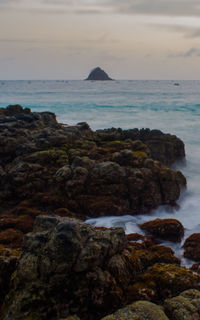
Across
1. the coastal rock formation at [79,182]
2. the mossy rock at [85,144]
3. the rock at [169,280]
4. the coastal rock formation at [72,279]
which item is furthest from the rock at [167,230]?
the mossy rock at [85,144]

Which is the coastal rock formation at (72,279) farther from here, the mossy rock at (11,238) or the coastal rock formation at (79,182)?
the coastal rock formation at (79,182)

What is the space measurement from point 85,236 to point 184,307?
5.87ft

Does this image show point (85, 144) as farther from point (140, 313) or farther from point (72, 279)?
point (140, 313)

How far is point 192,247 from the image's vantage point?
23.7 feet

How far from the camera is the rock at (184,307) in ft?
13.1

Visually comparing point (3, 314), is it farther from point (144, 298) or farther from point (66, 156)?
point (66, 156)

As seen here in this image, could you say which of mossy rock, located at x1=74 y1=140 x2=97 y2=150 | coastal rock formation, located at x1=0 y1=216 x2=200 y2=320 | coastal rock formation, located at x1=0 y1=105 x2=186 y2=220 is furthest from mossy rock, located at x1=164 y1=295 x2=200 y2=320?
mossy rock, located at x1=74 y1=140 x2=97 y2=150

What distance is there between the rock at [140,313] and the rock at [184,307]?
0.95 feet

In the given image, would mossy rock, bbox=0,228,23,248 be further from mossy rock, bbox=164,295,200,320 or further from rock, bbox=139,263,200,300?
mossy rock, bbox=164,295,200,320

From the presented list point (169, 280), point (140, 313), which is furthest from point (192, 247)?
point (140, 313)

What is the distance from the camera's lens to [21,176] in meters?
10.1

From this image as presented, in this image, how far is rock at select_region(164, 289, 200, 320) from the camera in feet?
13.1

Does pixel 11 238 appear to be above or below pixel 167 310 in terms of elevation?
below

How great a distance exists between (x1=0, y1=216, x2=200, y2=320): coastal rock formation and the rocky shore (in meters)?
0.01
